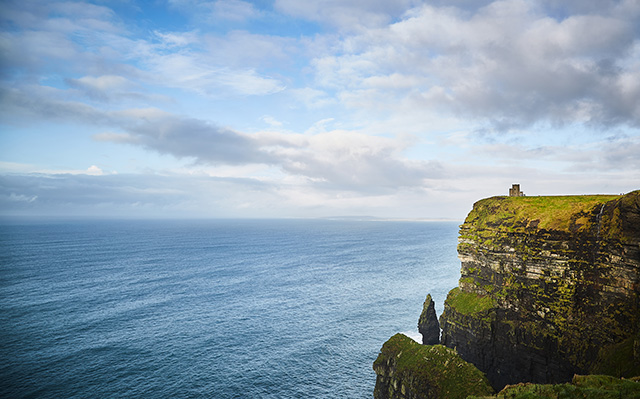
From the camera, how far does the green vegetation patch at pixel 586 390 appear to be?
56.4 ft

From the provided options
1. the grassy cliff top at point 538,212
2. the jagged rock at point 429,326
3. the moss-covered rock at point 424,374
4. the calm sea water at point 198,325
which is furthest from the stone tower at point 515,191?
the calm sea water at point 198,325

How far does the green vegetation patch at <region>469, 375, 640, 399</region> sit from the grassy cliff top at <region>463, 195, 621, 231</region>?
2022 cm

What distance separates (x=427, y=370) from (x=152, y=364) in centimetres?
4455

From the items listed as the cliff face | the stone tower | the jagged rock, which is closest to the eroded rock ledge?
the cliff face

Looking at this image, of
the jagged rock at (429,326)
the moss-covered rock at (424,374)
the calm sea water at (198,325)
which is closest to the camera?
the moss-covered rock at (424,374)

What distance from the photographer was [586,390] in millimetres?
18344

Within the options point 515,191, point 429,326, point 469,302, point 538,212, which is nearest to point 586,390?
point 469,302

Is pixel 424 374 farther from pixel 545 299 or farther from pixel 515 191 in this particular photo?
pixel 515 191

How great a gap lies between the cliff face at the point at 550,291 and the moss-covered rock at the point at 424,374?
37.2 feet

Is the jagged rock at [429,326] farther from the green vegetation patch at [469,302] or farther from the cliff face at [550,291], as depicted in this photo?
the green vegetation patch at [469,302]

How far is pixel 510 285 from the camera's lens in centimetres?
3972

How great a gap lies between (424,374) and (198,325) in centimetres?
5311

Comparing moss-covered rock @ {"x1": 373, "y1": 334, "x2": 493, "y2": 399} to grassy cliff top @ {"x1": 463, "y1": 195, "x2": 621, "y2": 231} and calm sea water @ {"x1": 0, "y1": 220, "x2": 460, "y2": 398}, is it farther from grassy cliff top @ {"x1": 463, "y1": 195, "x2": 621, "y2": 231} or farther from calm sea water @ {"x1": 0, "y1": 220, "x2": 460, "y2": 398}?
grassy cliff top @ {"x1": 463, "y1": 195, "x2": 621, "y2": 231}

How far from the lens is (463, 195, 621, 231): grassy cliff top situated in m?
35.2
